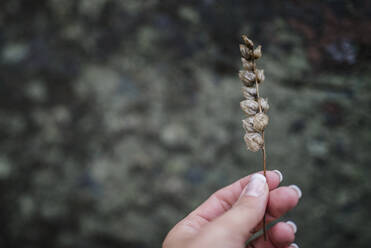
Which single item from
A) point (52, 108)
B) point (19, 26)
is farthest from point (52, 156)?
point (19, 26)

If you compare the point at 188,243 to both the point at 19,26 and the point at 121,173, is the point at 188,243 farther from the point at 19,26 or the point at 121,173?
the point at 19,26

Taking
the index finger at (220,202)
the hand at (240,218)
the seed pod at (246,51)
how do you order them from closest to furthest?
the hand at (240,218)
the seed pod at (246,51)
the index finger at (220,202)

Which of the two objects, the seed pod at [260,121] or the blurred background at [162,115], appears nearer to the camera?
the seed pod at [260,121]

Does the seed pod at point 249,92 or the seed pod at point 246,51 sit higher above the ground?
the seed pod at point 246,51

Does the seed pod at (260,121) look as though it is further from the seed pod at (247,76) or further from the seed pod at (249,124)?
the seed pod at (247,76)

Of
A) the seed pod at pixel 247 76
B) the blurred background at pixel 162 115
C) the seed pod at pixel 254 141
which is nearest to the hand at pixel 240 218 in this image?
the seed pod at pixel 254 141

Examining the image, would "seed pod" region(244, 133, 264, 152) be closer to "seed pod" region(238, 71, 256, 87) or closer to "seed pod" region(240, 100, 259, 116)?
"seed pod" region(240, 100, 259, 116)

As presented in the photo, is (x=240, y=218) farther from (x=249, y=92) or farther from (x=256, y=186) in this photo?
(x=249, y=92)
